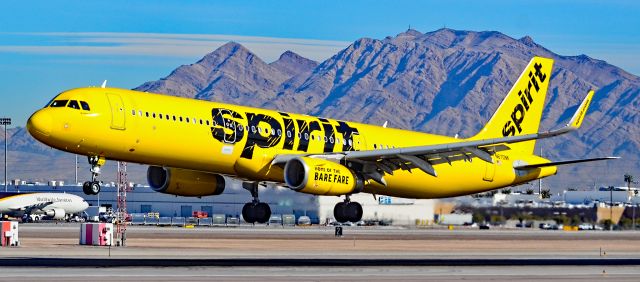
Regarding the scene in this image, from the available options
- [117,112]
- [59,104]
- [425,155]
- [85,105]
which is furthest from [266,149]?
[59,104]

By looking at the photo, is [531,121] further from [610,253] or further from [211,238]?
[211,238]

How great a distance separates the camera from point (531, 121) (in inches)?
3477

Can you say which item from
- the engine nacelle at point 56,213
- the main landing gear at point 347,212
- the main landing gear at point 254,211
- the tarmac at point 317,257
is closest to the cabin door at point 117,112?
the tarmac at point 317,257

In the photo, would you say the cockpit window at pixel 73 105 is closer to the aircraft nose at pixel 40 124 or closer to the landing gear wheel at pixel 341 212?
the aircraft nose at pixel 40 124

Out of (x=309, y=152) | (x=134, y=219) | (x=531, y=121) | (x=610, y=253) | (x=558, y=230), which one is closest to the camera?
(x=309, y=152)

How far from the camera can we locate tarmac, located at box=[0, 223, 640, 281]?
201ft

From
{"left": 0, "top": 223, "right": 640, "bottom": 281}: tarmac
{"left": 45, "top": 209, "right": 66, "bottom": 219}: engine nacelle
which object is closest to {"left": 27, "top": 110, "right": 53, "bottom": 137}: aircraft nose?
{"left": 0, "top": 223, "right": 640, "bottom": 281}: tarmac

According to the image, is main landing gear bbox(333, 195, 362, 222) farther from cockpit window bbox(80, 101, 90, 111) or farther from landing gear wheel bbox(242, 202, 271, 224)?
cockpit window bbox(80, 101, 90, 111)

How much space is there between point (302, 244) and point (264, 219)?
37435 mm

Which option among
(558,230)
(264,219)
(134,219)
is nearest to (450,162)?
(264,219)

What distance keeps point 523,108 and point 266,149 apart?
24315mm

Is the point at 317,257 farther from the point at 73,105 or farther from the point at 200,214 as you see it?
the point at 200,214

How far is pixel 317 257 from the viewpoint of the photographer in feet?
282

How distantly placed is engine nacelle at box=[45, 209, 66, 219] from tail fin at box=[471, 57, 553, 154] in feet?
392
